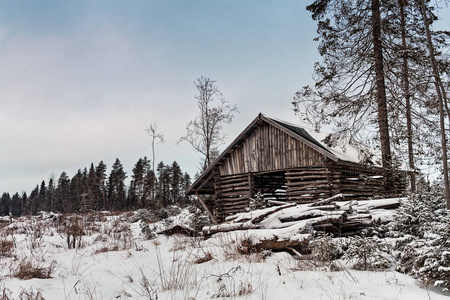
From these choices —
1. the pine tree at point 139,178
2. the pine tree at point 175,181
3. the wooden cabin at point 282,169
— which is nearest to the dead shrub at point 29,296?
the wooden cabin at point 282,169

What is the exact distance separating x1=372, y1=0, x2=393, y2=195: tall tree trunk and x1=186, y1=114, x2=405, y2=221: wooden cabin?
1.45 feet

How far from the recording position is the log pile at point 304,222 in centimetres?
614

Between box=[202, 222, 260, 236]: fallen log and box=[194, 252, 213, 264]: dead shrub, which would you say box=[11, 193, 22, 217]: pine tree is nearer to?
box=[202, 222, 260, 236]: fallen log

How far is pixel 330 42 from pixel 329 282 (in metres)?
11.9

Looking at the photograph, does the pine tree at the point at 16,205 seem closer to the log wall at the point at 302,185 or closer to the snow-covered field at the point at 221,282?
the log wall at the point at 302,185

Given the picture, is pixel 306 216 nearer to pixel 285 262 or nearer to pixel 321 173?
pixel 285 262

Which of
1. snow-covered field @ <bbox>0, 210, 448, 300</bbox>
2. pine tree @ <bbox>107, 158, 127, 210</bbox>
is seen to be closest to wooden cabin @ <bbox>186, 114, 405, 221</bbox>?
snow-covered field @ <bbox>0, 210, 448, 300</bbox>

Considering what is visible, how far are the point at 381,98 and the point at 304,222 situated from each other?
8466 mm

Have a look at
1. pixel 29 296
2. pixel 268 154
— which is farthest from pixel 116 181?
pixel 29 296

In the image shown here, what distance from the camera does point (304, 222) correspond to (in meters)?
6.35

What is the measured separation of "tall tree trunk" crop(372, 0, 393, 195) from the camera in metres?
12.2

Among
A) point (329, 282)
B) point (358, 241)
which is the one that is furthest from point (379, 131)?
point (329, 282)

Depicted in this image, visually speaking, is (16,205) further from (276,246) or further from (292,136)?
(276,246)

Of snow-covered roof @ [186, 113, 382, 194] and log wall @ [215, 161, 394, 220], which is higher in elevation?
snow-covered roof @ [186, 113, 382, 194]
